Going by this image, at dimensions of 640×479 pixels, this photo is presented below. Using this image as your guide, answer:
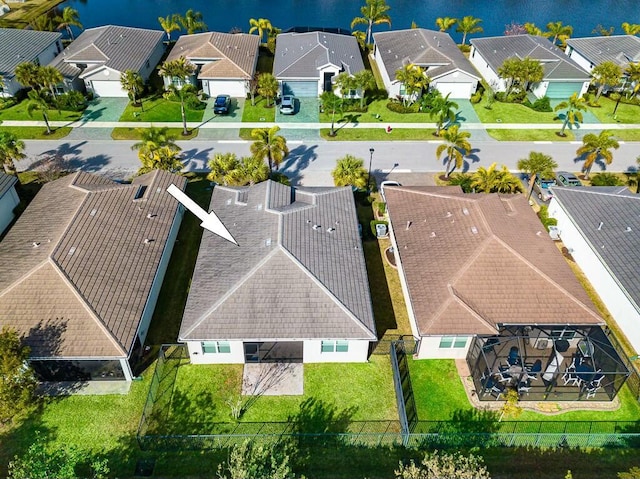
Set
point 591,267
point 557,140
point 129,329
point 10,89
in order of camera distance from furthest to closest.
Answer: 1. point 10,89
2. point 557,140
3. point 591,267
4. point 129,329

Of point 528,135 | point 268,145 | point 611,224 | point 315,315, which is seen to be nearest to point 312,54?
point 268,145

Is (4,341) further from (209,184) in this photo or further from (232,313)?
(209,184)

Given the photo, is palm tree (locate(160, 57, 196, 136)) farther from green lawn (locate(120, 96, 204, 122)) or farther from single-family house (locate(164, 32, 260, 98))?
single-family house (locate(164, 32, 260, 98))

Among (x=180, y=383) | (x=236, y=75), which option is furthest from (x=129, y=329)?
(x=236, y=75)

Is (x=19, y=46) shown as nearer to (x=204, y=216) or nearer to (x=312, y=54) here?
(x=312, y=54)

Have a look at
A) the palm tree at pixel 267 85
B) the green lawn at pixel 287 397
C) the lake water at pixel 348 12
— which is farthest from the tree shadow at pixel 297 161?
the lake water at pixel 348 12
